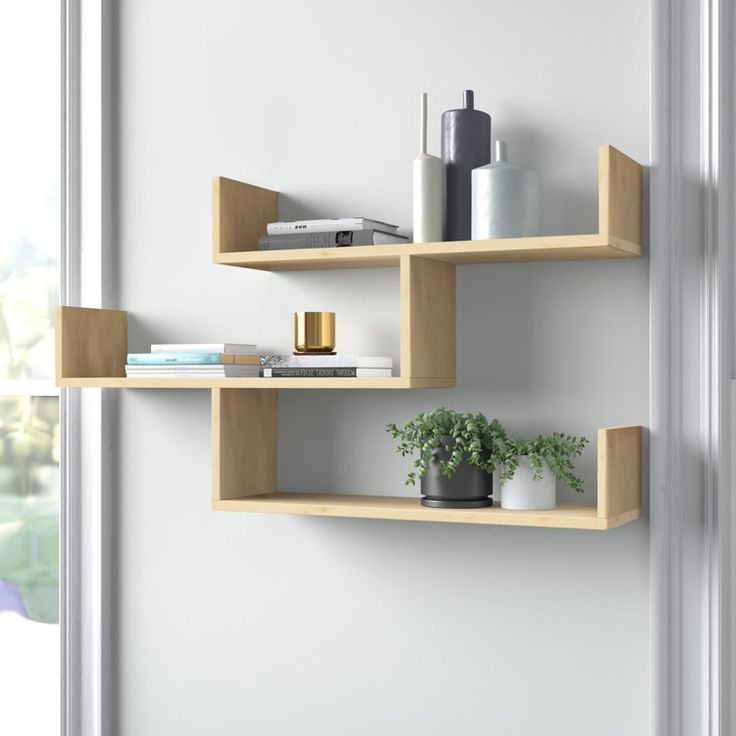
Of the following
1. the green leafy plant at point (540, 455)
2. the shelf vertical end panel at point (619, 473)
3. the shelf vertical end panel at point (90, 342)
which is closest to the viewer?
the shelf vertical end panel at point (619, 473)

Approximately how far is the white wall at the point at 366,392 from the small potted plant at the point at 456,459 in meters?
0.13

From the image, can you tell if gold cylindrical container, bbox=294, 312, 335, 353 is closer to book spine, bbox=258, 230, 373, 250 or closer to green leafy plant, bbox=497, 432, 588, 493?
book spine, bbox=258, 230, 373, 250

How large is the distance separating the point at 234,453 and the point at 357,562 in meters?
0.31

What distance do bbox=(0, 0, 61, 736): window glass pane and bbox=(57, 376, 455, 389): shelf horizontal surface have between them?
0.95 feet

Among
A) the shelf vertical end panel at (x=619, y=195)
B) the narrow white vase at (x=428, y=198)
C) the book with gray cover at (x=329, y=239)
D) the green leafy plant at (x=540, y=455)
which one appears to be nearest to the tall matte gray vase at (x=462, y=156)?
the narrow white vase at (x=428, y=198)

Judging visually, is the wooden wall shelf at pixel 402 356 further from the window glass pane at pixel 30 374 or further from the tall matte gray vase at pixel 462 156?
the window glass pane at pixel 30 374

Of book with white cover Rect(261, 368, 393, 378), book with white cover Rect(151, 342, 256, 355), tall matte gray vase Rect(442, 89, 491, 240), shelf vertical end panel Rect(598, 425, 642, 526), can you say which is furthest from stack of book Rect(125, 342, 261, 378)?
shelf vertical end panel Rect(598, 425, 642, 526)

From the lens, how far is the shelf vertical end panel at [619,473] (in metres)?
1.59

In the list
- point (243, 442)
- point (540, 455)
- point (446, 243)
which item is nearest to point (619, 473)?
point (540, 455)

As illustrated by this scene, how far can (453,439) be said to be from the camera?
175cm

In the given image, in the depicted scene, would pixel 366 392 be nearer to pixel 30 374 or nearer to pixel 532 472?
pixel 532 472

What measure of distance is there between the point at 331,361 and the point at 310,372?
41mm

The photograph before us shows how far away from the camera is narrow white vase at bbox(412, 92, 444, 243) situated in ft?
5.91

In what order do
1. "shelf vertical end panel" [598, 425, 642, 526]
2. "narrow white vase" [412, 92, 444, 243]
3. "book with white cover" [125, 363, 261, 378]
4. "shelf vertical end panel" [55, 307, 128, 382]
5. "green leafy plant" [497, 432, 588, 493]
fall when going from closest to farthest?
"shelf vertical end panel" [598, 425, 642, 526], "green leafy plant" [497, 432, 588, 493], "narrow white vase" [412, 92, 444, 243], "book with white cover" [125, 363, 261, 378], "shelf vertical end panel" [55, 307, 128, 382]
